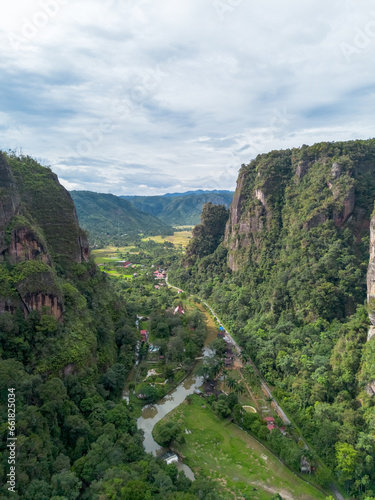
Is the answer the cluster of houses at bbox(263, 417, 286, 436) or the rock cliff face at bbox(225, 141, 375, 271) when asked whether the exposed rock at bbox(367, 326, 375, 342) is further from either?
the rock cliff face at bbox(225, 141, 375, 271)

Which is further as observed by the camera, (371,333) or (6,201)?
(6,201)

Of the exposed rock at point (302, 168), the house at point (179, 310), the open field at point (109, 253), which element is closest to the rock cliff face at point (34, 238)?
the house at point (179, 310)

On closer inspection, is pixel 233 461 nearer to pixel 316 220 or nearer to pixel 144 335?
pixel 144 335

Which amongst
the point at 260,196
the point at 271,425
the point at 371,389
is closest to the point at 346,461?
the point at 371,389

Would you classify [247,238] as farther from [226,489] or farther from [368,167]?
[226,489]

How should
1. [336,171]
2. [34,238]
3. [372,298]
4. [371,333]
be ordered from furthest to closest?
[336,171] < [372,298] < [34,238] < [371,333]

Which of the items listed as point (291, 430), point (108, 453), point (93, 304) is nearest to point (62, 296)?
point (93, 304)

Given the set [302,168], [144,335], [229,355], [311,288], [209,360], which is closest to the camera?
[209,360]

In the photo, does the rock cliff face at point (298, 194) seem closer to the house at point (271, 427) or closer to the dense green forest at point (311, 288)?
the dense green forest at point (311, 288)

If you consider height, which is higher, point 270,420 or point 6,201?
point 6,201
